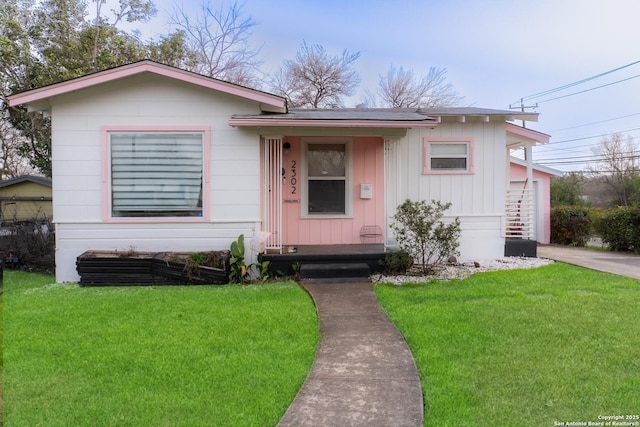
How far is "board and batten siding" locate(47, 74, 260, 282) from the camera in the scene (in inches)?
287

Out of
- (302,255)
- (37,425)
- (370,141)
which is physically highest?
(370,141)

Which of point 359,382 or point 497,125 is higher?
point 497,125

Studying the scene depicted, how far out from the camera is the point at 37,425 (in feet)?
8.67

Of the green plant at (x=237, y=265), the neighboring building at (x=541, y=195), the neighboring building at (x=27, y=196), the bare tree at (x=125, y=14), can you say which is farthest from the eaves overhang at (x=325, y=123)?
the bare tree at (x=125, y=14)

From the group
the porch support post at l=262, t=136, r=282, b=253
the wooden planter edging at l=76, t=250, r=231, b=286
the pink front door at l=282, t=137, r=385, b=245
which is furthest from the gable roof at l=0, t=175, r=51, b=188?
the pink front door at l=282, t=137, r=385, b=245

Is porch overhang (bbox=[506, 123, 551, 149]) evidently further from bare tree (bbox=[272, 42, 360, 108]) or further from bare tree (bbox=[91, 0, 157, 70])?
bare tree (bbox=[91, 0, 157, 70])

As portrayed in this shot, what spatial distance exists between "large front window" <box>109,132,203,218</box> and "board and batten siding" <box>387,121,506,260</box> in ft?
12.7

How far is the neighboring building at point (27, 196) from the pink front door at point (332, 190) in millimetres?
9288

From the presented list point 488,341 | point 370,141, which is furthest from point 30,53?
point 488,341

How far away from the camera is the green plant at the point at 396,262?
7.30m

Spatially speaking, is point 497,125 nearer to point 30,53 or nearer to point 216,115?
point 216,115

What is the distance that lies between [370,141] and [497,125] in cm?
264

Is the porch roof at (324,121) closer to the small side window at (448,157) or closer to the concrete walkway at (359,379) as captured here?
the small side window at (448,157)

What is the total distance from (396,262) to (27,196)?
13227mm
